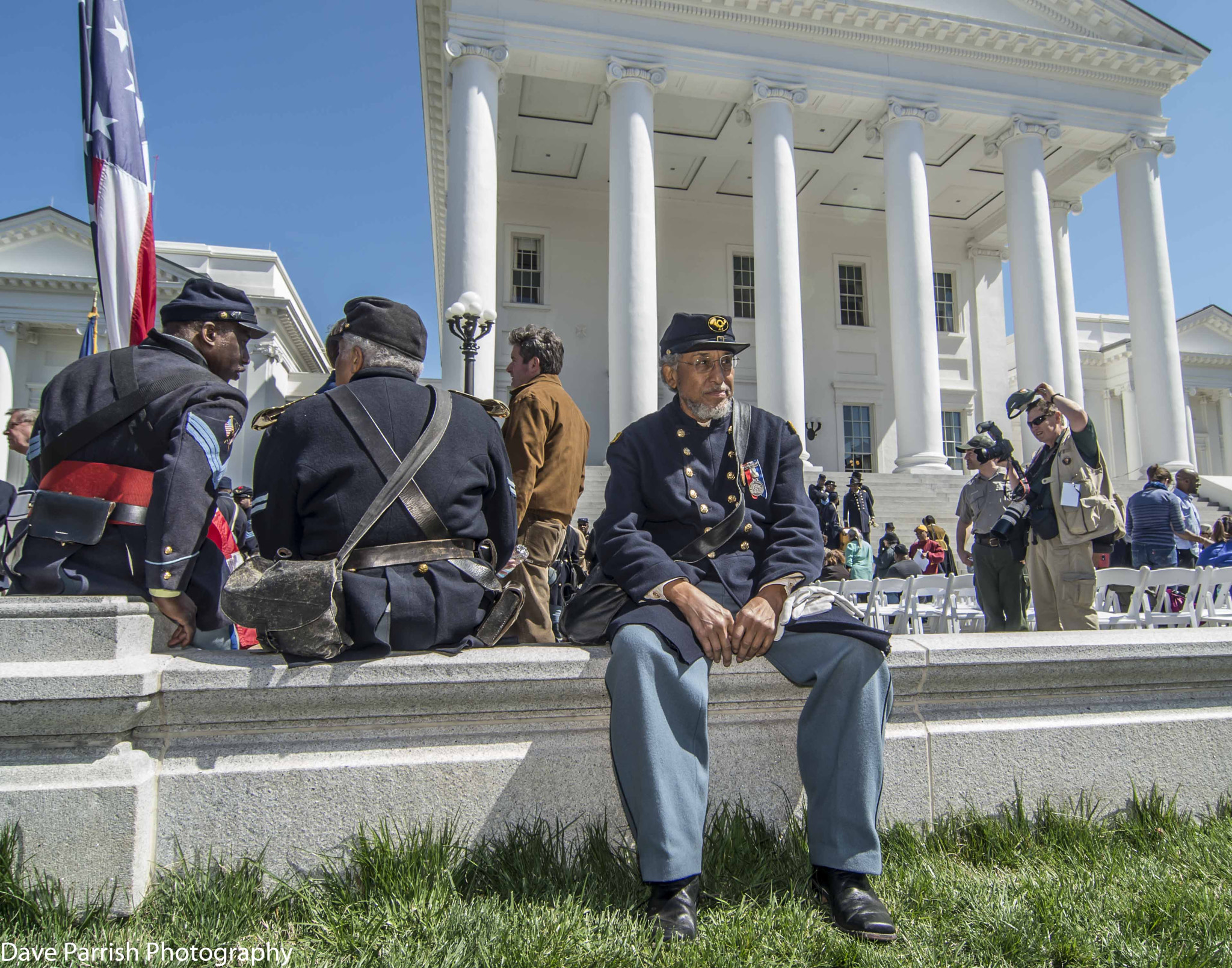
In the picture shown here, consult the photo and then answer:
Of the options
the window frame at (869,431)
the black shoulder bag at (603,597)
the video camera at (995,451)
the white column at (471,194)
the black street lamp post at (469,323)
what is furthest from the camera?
the window frame at (869,431)

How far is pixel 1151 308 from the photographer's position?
73.3 feet

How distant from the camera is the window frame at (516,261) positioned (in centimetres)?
2659

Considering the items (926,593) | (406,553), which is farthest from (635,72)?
(406,553)

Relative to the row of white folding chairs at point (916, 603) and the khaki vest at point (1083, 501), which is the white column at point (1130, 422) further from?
the khaki vest at point (1083, 501)

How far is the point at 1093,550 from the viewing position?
20.0 feet

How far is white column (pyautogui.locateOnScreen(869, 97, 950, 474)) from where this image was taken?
20359 mm

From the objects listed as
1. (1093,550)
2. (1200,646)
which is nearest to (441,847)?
(1200,646)

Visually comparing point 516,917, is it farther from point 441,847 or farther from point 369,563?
point 369,563

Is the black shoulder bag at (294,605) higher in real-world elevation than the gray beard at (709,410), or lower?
lower

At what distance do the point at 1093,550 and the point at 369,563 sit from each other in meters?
5.47

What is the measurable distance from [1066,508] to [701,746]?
459 centimetres

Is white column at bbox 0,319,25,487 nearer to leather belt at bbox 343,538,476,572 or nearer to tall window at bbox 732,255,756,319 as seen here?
tall window at bbox 732,255,756,319

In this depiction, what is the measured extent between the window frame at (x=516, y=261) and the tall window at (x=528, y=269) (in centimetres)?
4

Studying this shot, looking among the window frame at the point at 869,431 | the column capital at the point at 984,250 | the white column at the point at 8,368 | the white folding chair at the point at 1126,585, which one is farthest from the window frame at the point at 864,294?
the white column at the point at 8,368
